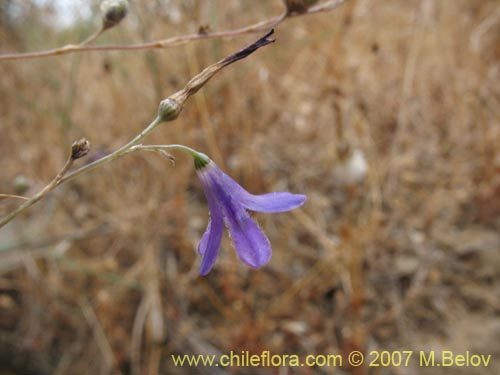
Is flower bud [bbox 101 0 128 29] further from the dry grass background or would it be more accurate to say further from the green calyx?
the dry grass background

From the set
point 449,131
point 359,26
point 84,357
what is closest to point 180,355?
point 84,357

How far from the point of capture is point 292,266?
1994 mm

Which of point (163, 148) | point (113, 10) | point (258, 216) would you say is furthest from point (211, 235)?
point (258, 216)

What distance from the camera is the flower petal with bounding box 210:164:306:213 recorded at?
66cm

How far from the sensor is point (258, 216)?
6.61ft

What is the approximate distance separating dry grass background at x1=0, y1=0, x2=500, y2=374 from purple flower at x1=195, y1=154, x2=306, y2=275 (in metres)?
0.86

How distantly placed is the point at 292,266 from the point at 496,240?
2.65 ft

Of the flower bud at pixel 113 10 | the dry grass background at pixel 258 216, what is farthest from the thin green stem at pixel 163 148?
the dry grass background at pixel 258 216

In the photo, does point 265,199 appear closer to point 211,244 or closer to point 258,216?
point 211,244

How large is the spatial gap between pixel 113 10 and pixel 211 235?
42 cm

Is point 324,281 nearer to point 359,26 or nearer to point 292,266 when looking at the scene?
point 292,266

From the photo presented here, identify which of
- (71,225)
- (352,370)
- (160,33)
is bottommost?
(352,370)

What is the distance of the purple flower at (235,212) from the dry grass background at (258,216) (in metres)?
0.86

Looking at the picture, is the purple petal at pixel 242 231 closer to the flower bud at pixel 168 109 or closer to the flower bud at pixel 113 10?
the flower bud at pixel 168 109
